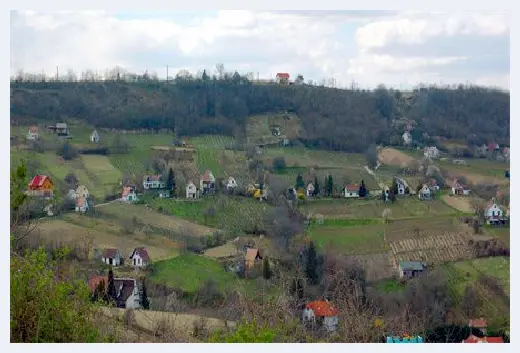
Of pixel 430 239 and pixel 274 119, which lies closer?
pixel 430 239

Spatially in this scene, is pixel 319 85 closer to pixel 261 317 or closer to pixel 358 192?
pixel 358 192

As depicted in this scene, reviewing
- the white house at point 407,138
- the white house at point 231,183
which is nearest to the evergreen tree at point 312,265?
the white house at point 231,183

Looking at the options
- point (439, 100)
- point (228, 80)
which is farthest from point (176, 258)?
point (439, 100)

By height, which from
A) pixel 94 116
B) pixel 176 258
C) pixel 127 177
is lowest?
pixel 176 258

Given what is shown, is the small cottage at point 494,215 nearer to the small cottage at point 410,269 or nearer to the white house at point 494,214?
the white house at point 494,214

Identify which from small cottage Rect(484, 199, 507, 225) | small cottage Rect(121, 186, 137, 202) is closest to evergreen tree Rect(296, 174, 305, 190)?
small cottage Rect(121, 186, 137, 202)
